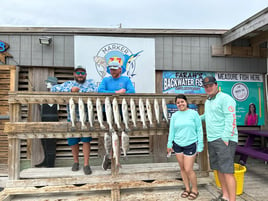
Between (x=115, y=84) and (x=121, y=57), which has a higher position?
(x=121, y=57)

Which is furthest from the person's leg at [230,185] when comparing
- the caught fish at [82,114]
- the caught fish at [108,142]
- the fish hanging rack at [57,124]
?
the caught fish at [82,114]

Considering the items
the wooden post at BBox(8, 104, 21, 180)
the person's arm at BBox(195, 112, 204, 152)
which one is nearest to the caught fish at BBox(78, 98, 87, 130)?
the wooden post at BBox(8, 104, 21, 180)

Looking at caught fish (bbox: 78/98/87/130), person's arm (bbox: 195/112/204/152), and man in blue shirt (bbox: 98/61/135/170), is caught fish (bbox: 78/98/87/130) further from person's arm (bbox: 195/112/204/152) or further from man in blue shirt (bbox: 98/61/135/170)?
person's arm (bbox: 195/112/204/152)

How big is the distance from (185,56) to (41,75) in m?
3.79

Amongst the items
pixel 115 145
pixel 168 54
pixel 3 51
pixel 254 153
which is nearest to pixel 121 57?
pixel 168 54

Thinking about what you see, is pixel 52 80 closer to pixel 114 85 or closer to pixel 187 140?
pixel 114 85

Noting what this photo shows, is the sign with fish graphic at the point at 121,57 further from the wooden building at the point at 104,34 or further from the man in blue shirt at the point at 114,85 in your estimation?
the man in blue shirt at the point at 114,85

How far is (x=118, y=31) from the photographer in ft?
15.2

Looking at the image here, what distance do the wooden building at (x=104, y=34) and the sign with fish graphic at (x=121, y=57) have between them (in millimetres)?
159

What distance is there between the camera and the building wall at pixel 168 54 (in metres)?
4.50

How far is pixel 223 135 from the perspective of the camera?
2.39m

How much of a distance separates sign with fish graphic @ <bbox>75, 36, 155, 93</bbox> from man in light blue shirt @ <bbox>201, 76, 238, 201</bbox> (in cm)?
226

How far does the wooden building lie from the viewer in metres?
4.45

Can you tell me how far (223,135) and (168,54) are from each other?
9.95ft
